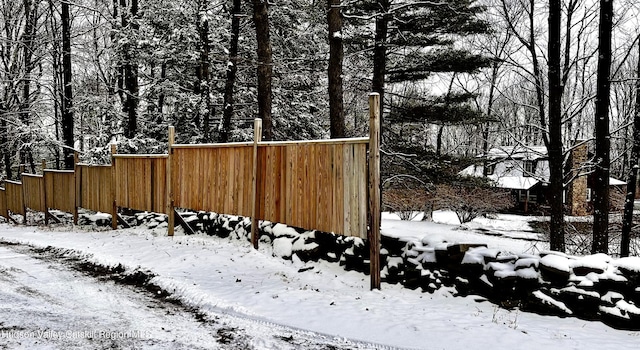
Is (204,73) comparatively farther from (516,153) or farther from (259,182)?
(516,153)

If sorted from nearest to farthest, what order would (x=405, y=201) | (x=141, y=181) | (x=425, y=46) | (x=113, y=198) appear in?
(x=141, y=181)
(x=113, y=198)
(x=425, y=46)
(x=405, y=201)

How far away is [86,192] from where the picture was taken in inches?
461

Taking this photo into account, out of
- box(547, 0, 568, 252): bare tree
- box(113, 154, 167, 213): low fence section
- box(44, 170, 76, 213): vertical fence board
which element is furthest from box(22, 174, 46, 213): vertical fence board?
box(547, 0, 568, 252): bare tree

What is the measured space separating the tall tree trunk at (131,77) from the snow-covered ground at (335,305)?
6.95 meters

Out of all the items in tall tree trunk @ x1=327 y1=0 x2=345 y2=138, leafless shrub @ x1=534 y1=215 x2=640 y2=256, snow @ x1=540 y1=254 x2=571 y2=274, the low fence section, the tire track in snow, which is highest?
tall tree trunk @ x1=327 y1=0 x2=345 y2=138

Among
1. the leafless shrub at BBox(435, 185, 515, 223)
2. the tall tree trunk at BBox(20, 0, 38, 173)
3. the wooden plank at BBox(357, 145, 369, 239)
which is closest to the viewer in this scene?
the wooden plank at BBox(357, 145, 369, 239)

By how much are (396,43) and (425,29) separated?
929 millimetres

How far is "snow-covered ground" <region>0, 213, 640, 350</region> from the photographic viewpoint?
160 inches

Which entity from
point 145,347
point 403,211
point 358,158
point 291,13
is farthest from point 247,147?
point 403,211

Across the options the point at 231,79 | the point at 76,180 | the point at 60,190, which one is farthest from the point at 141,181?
the point at 60,190

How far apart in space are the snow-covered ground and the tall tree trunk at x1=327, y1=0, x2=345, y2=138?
363 cm

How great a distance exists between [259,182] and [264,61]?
13.7 ft

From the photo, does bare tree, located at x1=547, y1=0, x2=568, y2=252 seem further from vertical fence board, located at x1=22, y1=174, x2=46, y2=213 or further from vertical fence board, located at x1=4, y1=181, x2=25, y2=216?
vertical fence board, located at x1=4, y1=181, x2=25, y2=216

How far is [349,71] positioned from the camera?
1455 centimetres
